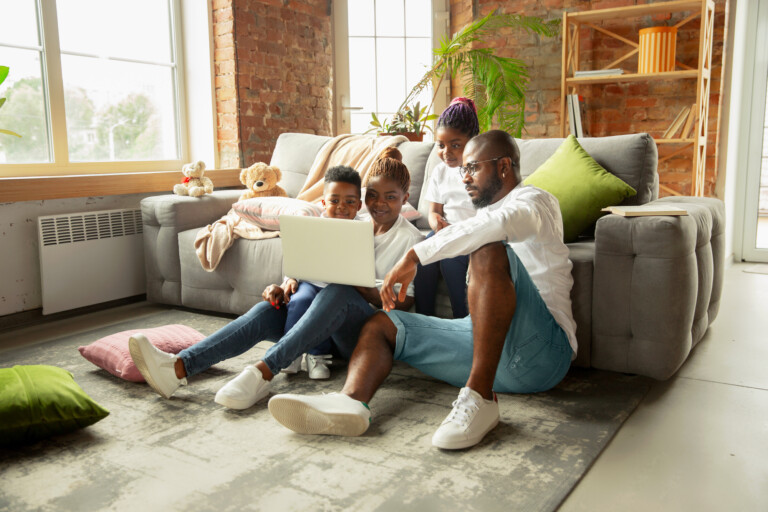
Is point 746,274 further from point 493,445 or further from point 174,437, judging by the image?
point 174,437

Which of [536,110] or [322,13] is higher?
[322,13]

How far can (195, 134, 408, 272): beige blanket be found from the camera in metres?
2.84

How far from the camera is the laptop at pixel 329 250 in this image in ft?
5.75

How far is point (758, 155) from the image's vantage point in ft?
13.9

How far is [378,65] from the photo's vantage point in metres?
4.77

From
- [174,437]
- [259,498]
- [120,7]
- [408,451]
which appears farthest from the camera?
[120,7]

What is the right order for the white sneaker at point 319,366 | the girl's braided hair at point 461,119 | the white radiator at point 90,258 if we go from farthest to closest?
the white radiator at point 90,258 < the girl's braided hair at point 461,119 < the white sneaker at point 319,366

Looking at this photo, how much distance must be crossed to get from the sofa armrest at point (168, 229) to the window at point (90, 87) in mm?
560

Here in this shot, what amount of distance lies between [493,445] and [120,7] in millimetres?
3288

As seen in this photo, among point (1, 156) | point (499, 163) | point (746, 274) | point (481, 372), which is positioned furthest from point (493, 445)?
point (746, 274)

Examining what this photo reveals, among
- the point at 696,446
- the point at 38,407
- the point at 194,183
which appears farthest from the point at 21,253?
the point at 696,446

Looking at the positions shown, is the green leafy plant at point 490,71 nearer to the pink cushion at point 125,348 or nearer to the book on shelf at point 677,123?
the book on shelf at point 677,123

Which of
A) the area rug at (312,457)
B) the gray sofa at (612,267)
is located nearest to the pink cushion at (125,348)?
the area rug at (312,457)

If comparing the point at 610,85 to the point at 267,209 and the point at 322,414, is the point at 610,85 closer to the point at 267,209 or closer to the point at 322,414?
the point at 267,209
